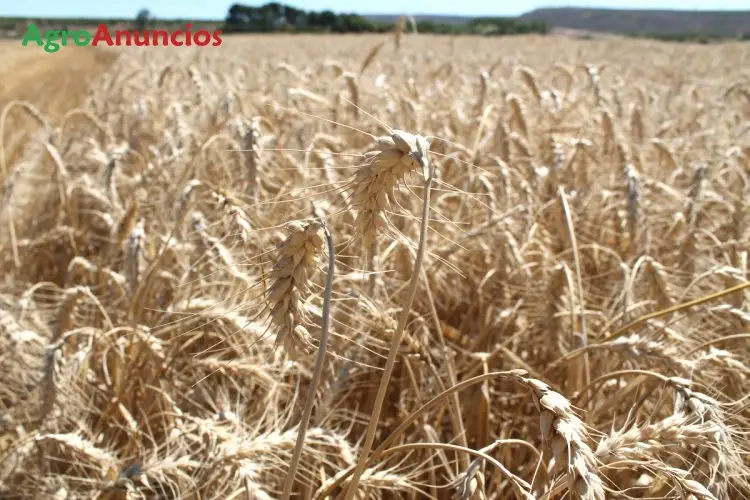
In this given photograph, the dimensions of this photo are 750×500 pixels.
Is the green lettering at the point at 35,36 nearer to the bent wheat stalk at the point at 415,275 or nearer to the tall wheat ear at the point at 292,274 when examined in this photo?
the tall wheat ear at the point at 292,274

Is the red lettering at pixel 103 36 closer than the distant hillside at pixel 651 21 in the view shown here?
Yes

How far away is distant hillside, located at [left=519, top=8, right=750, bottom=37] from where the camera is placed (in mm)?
71438

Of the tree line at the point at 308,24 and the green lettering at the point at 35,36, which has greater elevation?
the tree line at the point at 308,24

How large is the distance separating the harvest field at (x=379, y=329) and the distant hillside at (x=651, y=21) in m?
73.2

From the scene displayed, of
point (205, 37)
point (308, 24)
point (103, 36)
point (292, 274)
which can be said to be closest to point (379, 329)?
point (292, 274)

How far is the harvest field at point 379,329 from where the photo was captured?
3.13 ft

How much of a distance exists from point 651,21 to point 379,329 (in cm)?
8996

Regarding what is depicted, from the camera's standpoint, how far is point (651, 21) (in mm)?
79438

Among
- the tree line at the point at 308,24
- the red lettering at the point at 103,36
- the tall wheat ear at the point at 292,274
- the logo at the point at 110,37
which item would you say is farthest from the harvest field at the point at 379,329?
the tree line at the point at 308,24

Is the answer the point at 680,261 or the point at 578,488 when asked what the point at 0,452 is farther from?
the point at 680,261

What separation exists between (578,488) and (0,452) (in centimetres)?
163

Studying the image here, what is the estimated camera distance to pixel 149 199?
105 inches

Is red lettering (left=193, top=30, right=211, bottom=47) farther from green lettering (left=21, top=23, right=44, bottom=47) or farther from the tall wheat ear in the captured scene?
the tall wheat ear

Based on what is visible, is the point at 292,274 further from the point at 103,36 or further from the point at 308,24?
the point at 308,24
